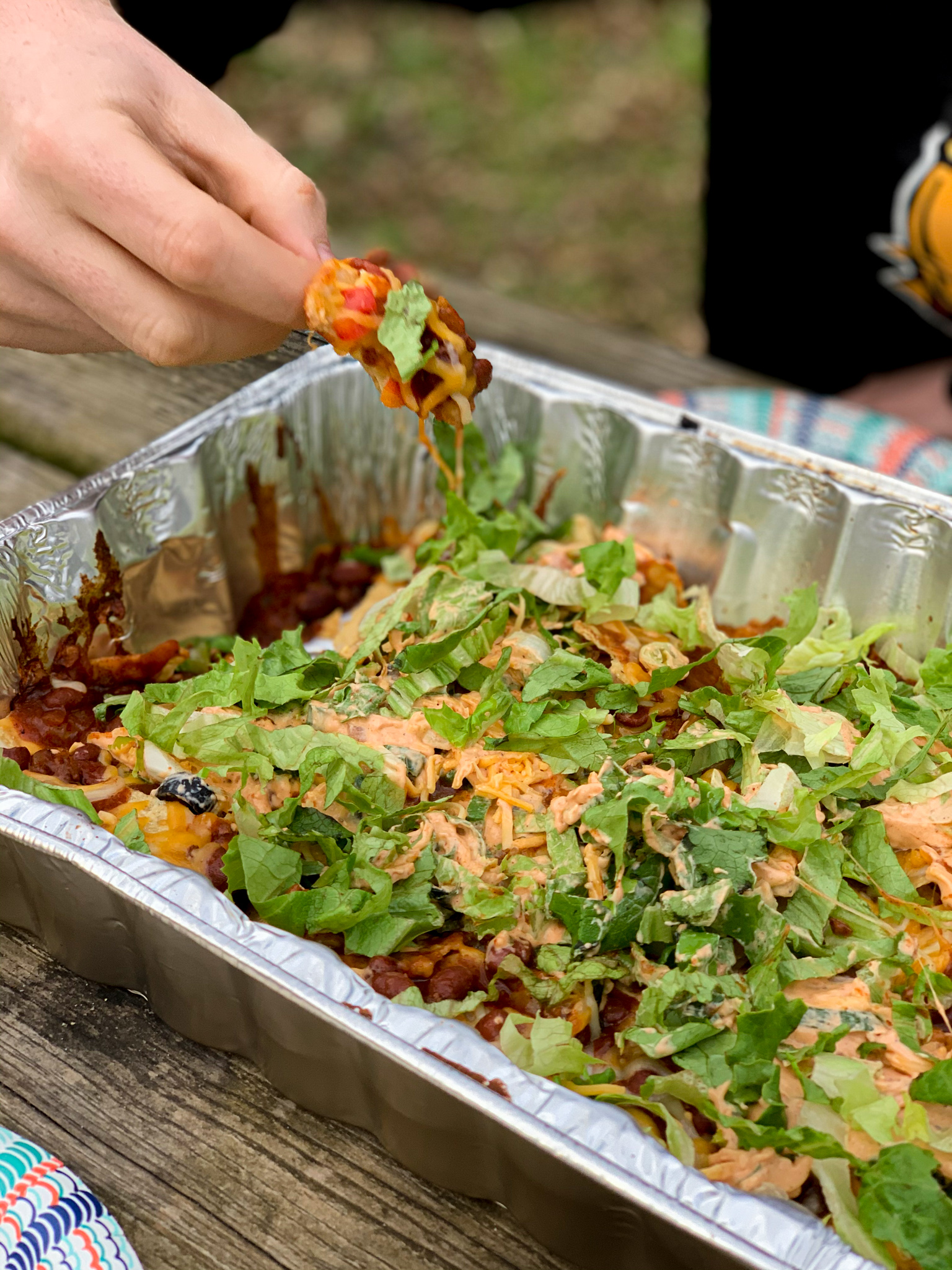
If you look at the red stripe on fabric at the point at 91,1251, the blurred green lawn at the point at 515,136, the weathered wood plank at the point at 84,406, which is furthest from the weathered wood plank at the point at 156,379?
the blurred green lawn at the point at 515,136

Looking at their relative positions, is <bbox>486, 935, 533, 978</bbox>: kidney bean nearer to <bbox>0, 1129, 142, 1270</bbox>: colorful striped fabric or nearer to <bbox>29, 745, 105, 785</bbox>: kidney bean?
<bbox>0, 1129, 142, 1270</bbox>: colorful striped fabric

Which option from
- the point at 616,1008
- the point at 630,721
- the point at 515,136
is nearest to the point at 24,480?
the point at 630,721

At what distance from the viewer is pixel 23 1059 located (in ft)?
5.64

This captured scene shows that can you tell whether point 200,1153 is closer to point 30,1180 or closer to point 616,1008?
point 30,1180

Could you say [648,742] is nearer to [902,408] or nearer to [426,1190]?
[426,1190]

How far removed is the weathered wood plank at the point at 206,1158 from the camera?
4.99 ft

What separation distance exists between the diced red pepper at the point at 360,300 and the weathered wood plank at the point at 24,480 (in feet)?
4.61

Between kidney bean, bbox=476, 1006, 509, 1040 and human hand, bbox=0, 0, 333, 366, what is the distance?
1133 mm

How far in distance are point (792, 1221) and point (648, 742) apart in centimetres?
82

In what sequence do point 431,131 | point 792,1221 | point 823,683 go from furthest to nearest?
point 431,131 → point 823,683 → point 792,1221

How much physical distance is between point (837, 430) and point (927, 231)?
79 cm

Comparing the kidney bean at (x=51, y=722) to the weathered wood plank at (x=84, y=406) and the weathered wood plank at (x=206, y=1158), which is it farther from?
the weathered wood plank at (x=84, y=406)

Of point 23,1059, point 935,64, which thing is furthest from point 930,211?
point 23,1059

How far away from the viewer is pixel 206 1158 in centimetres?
161
